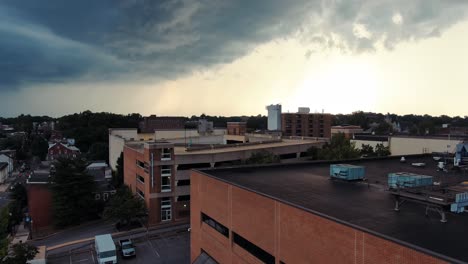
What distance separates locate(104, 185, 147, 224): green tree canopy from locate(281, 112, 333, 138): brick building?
9938 centimetres

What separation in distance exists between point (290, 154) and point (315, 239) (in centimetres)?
4934

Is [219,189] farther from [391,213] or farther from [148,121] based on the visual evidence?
[148,121]

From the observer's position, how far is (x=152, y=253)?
37.2 metres

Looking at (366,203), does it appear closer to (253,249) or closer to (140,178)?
(253,249)

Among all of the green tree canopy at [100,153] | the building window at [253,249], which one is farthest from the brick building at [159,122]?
the building window at [253,249]

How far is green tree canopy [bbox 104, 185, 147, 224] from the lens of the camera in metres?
45.0

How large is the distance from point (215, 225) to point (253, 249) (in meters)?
5.63

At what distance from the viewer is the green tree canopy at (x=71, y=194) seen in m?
50.0

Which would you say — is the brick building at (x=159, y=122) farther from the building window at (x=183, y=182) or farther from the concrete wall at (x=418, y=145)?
the concrete wall at (x=418, y=145)

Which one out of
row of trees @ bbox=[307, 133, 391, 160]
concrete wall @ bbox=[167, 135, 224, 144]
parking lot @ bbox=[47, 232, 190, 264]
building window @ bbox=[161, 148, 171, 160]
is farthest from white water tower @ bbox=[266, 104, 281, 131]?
parking lot @ bbox=[47, 232, 190, 264]

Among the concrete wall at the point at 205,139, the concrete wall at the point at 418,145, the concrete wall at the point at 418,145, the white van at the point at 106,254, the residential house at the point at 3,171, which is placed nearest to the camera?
the white van at the point at 106,254

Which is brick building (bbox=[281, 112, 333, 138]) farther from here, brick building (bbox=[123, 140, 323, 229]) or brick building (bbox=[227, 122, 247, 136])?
brick building (bbox=[123, 140, 323, 229])

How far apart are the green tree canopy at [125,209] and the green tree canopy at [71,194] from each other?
774cm

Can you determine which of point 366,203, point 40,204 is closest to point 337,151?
point 366,203
